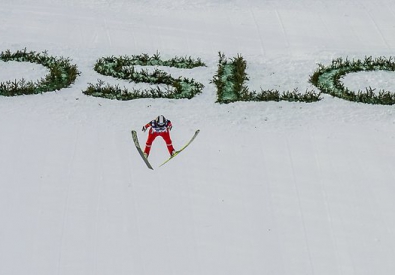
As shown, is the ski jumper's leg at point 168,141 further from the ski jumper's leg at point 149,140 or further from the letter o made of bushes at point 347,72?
the letter o made of bushes at point 347,72

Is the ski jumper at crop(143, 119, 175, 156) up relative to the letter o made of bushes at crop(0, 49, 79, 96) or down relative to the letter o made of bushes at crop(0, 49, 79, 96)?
down

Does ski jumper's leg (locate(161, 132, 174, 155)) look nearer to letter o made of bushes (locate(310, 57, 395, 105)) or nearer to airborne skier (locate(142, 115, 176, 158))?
airborne skier (locate(142, 115, 176, 158))

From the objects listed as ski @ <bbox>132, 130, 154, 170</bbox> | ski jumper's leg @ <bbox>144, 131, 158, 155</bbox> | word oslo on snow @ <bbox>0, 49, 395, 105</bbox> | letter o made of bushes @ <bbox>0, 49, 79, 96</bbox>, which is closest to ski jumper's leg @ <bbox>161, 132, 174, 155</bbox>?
ski jumper's leg @ <bbox>144, 131, 158, 155</bbox>

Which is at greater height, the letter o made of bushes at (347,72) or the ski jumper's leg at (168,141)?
the letter o made of bushes at (347,72)

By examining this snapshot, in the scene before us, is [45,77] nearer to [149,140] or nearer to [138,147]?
[138,147]

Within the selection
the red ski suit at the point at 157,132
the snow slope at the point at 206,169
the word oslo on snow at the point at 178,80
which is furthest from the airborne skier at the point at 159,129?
the word oslo on snow at the point at 178,80

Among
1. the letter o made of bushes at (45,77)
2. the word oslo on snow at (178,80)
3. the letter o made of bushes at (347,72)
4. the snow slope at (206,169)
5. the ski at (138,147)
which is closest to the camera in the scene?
the snow slope at (206,169)

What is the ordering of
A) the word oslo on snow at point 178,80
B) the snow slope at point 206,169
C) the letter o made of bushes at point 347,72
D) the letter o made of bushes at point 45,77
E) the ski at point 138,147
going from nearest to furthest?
1. the snow slope at point 206,169
2. the ski at point 138,147
3. the letter o made of bushes at point 347,72
4. the word oslo on snow at point 178,80
5. the letter o made of bushes at point 45,77

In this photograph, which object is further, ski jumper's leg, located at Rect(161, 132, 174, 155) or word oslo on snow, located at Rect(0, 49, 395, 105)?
word oslo on snow, located at Rect(0, 49, 395, 105)
